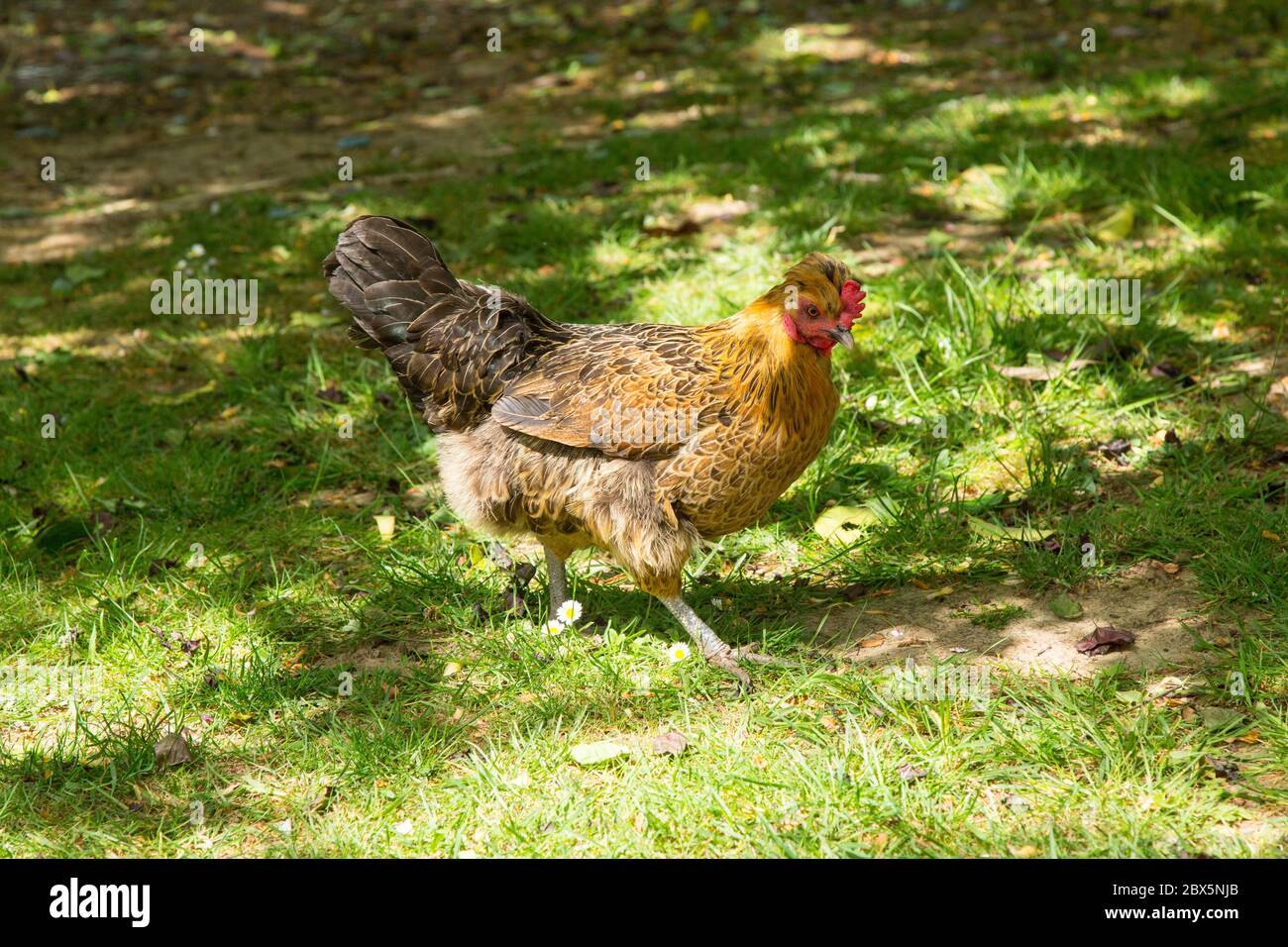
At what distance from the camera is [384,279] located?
13.7 ft

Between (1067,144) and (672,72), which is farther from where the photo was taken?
(672,72)

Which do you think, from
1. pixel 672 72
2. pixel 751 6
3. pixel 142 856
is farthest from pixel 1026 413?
pixel 751 6

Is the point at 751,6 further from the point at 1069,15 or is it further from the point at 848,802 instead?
the point at 848,802

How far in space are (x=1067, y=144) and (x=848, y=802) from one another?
542cm

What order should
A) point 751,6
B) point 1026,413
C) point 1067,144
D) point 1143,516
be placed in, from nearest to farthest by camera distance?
point 1143,516 → point 1026,413 → point 1067,144 → point 751,6

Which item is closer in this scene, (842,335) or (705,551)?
(842,335)

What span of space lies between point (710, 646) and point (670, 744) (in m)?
0.46

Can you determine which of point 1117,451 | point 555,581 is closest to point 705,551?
point 555,581

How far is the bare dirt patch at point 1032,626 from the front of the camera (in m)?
3.77

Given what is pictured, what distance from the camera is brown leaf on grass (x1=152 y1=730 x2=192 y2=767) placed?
12.0ft

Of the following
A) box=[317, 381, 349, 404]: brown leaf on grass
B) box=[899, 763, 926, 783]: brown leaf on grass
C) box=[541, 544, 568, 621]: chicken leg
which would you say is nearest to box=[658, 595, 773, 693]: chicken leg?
box=[541, 544, 568, 621]: chicken leg

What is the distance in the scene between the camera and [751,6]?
11.3m

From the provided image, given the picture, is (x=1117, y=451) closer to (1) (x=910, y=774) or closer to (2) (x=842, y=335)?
(2) (x=842, y=335)

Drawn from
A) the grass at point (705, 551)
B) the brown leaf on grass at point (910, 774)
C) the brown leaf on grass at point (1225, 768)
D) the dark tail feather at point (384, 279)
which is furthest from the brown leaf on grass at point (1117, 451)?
the dark tail feather at point (384, 279)
